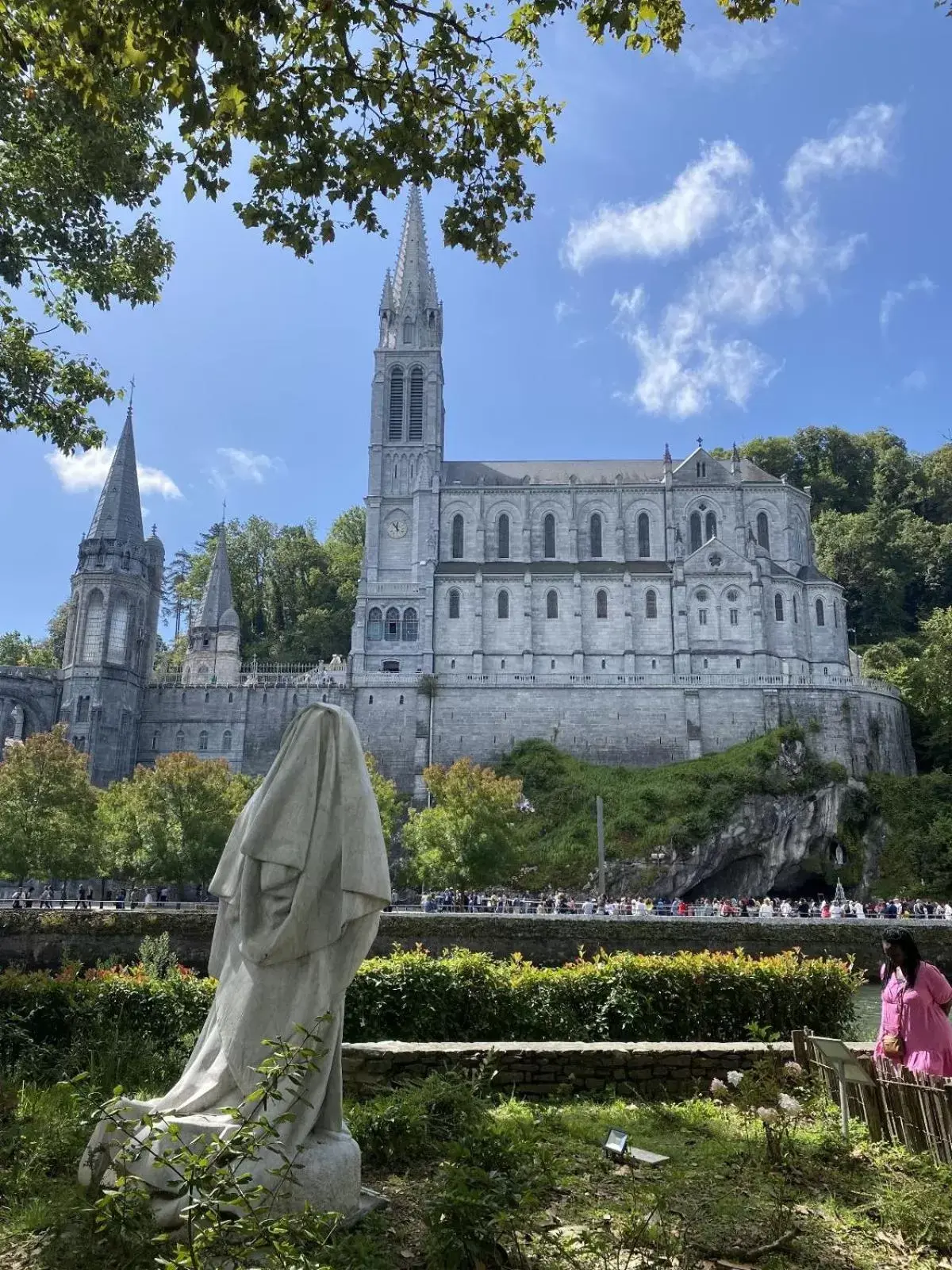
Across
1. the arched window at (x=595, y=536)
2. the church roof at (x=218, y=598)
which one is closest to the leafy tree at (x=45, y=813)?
the church roof at (x=218, y=598)

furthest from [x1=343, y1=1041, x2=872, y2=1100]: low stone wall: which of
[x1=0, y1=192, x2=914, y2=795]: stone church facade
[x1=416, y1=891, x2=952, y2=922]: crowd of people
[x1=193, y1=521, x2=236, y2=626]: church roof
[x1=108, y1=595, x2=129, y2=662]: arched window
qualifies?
[x1=193, y1=521, x2=236, y2=626]: church roof

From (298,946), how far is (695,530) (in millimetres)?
55587

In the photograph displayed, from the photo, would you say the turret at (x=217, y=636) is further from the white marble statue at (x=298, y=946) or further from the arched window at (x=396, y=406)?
the white marble statue at (x=298, y=946)

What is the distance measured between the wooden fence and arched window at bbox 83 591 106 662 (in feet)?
151

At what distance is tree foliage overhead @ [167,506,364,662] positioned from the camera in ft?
205

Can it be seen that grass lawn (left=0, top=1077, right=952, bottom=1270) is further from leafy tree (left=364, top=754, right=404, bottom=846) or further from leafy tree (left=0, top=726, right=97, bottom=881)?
leafy tree (left=364, top=754, right=404, bottom=846)

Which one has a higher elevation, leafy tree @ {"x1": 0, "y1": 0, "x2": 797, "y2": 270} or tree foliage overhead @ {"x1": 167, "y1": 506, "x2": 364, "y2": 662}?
tree foliage overhead @ {"x1": 167, "y1": 506, "x2": 364, "y2": 662}

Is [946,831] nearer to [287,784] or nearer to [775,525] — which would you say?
[775,525]

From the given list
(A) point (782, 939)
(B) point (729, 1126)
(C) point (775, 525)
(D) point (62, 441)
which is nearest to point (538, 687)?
(C) point (775, 525)

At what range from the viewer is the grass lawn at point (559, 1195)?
416 cm

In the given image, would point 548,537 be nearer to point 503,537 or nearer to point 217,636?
point 503,537

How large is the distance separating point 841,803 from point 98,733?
3491 centimetres

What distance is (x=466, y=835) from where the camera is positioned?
3494 cm

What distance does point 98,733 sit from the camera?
46031 mm
